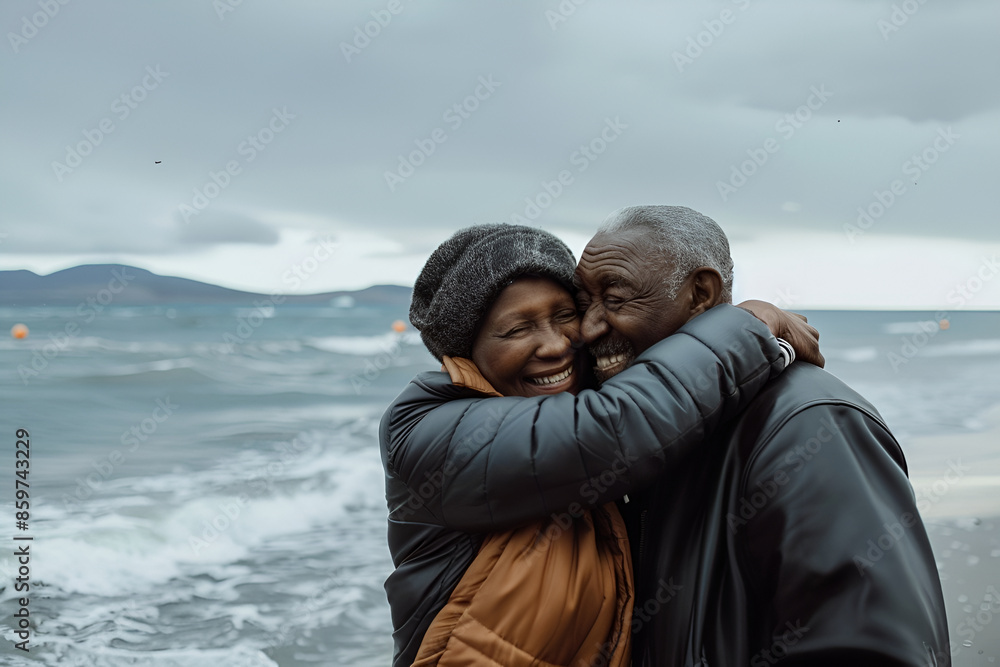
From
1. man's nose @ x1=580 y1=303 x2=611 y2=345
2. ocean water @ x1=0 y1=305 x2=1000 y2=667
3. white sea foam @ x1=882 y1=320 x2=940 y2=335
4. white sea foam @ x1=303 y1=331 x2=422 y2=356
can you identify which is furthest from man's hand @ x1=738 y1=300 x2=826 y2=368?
white sea foam @ x1=882 y1=320 x2=940 y2=335

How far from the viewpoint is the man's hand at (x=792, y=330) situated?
1917 mm

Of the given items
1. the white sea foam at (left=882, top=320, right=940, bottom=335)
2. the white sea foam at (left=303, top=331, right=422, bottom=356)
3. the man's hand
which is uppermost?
the white sea foam at (left=303, top=331, right=422, bottom=356)

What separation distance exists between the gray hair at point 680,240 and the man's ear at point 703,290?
16 mm

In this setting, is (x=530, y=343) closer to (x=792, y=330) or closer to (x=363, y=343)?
(x=792, y=330)

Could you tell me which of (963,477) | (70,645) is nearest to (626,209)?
(70,645)

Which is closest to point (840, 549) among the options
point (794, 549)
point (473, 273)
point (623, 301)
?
point (794, 549)

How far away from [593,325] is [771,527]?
0.72 metres

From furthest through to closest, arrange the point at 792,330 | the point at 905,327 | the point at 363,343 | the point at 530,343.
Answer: the point at 905,327, the point at 363,343, the point at 530,343, the point at 792,330

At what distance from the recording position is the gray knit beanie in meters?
2.15

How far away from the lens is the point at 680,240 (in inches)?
79.6

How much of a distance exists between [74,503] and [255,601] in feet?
12.0


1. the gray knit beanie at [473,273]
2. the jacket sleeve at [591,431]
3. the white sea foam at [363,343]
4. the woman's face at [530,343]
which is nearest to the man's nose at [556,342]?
the woman's face at [530,343]

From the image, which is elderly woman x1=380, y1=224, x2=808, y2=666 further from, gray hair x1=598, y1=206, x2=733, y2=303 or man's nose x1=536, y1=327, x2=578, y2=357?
gray hair x1=598, y1=206, x2=733, y2=303

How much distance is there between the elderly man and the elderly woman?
0.10m
